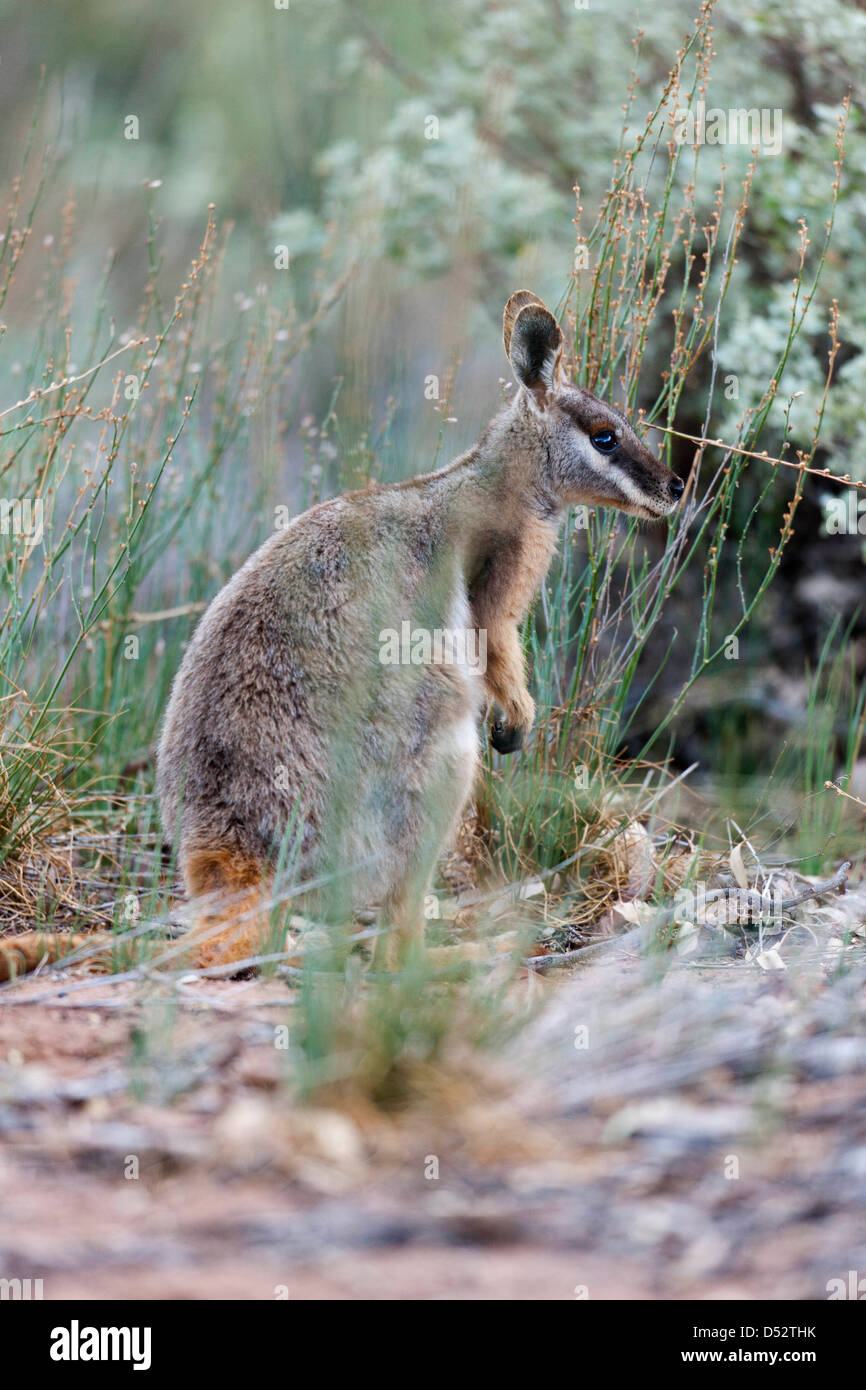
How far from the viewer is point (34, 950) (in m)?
3.15

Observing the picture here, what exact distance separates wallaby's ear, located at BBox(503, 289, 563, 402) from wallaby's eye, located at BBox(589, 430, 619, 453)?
0.19 m

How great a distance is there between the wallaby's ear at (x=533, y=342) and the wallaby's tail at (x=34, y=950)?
191 cm

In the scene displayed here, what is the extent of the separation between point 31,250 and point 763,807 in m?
5.82

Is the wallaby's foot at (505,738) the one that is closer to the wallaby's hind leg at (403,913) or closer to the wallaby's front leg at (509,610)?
the wallaby's front leg at (509,610)

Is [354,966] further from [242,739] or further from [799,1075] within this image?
[799,1075]

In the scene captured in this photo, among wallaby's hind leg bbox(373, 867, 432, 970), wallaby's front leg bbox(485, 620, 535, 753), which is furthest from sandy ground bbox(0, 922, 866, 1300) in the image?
wallaby's front leg bbox(485, 620, 535, 753)

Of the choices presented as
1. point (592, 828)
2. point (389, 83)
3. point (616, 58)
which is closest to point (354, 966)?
point (592, 828)

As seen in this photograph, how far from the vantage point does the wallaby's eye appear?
392 cm

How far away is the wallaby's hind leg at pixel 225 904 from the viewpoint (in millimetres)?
3035

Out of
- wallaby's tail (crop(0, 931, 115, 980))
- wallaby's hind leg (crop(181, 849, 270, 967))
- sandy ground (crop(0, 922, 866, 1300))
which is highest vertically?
wallaby's hind leg (crop(181, 849, 270, 967))

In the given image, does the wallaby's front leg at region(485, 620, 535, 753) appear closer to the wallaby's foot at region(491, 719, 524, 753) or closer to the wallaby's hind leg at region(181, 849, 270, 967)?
the wallaby's foot at region(491, 719, 524, 753)

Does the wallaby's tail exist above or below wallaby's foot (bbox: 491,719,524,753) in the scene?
below

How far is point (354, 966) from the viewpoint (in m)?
2.87
